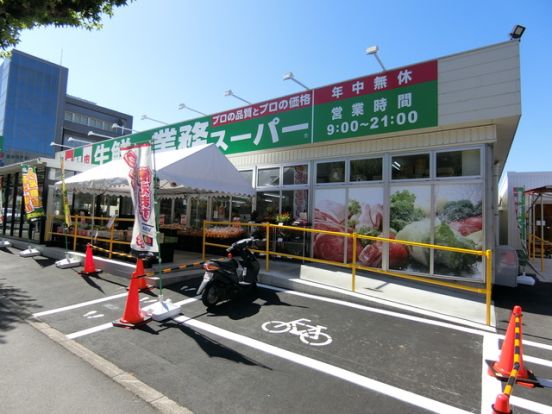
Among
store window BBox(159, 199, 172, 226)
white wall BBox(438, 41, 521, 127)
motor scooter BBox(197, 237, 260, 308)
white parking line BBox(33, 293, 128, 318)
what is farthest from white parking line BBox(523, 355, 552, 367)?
store window BBox(159, 199, 172, 226)

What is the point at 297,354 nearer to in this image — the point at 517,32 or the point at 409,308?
the point at 409,308

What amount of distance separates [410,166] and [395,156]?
1.60 feet

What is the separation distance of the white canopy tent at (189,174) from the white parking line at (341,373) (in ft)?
14.5

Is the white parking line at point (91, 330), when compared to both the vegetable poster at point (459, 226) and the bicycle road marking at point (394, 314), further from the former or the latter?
the vegetable poster at point (459, 226)

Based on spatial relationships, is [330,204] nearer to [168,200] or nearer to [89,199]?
[168,200]

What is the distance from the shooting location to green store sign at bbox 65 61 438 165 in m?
8.10

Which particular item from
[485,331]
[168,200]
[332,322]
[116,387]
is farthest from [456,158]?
[168,200]

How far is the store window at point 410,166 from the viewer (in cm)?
830

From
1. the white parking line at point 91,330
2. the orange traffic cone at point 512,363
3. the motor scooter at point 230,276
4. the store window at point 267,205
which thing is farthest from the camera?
the store window at point 267,205

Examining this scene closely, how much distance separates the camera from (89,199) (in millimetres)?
16125

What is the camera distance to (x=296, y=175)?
10570 millimetres

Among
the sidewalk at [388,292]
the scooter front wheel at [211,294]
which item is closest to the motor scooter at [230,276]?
the scooter front wheel at [211,294]

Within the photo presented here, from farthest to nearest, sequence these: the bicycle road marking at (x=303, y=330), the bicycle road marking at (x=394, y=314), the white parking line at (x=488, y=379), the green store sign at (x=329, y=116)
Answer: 1. the green store sign at (x=329, y=116)
2. the bicycle road marking at (x=394, y=314)
3. the bicycle road marking at (x=303, y=330)
4. the white parking line at (x=488, y=379)

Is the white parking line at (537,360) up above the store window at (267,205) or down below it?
below
